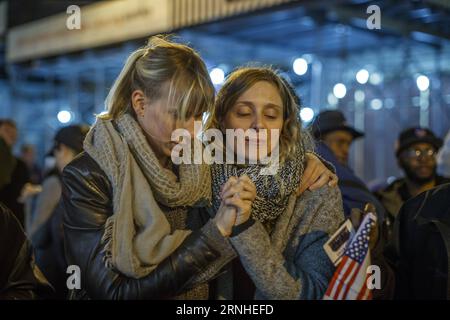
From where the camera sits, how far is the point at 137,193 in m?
1.70

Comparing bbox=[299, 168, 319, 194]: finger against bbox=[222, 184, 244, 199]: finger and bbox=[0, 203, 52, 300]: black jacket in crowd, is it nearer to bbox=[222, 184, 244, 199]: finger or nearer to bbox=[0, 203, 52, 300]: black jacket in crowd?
bbox=[222, 184, 244, 199]: finger

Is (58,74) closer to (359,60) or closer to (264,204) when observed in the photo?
(359,60)

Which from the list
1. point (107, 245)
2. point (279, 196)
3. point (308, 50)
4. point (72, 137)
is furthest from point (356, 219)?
point (308, 50)

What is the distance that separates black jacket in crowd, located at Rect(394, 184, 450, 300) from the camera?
1.97 meters

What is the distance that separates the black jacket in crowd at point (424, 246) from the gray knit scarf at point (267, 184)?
0.55m

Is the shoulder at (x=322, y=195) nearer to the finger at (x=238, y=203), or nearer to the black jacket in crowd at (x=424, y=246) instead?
the finger at (x=238, y=203)

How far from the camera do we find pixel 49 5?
26.8 ft

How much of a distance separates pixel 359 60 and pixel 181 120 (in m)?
8.47

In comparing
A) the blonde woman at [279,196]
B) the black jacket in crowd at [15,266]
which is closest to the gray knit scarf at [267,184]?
the blonde woman at [279,196]

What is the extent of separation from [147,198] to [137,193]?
0.03m

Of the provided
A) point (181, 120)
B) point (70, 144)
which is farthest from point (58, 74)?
point (181, 120)

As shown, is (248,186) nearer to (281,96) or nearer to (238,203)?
(238,203)

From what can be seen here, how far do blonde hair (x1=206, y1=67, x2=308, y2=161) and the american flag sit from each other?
12.9 inches

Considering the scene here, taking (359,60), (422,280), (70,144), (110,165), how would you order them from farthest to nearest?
(359,60)
(70,144)
(422,280)
(110,165)
